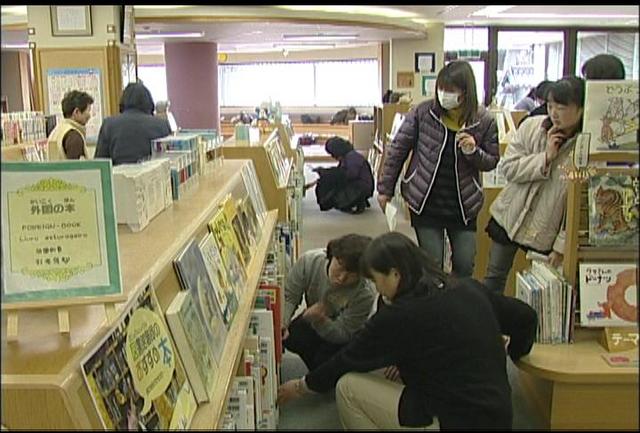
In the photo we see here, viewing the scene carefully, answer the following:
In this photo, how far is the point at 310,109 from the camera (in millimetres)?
8938

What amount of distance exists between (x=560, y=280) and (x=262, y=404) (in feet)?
3.52

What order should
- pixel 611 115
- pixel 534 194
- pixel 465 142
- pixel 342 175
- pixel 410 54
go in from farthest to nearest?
1. pixel 410 54
2. pixel 342 175
3. pixel 465 142
4. pixel 534 194
5. pixel 611 115

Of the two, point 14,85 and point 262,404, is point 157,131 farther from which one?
point 14,85

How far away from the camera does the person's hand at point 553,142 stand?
80.3 inches

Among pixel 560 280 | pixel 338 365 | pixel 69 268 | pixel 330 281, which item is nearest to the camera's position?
pixel 69 268

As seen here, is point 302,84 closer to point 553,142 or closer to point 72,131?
point 72,131

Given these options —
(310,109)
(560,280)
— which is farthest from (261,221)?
(310,109)

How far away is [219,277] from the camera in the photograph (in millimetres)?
1766

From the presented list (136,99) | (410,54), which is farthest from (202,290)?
(410,54)

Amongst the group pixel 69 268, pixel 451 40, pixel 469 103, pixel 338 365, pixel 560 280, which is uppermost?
pixel 451 40

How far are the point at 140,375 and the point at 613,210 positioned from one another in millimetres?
1067

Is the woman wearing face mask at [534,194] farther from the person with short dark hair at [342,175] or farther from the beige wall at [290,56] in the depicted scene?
the beige wall at [290,56]

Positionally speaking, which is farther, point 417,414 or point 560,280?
point 560,280

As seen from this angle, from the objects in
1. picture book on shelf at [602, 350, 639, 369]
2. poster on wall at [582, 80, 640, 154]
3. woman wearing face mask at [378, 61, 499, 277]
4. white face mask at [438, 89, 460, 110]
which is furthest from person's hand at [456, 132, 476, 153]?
picture book on shelf at [602, 350, 639, 369]
